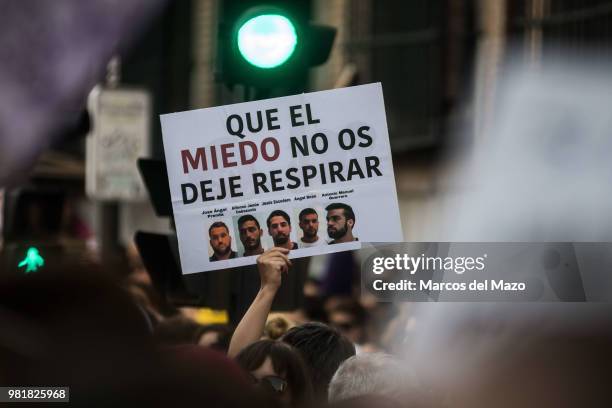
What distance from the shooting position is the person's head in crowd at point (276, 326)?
150 inches

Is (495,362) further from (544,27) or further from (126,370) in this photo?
(544,27)

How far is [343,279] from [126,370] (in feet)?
20.8

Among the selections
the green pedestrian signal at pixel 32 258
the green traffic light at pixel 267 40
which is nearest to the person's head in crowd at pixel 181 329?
the green pedestrian signal at pixel 32 258

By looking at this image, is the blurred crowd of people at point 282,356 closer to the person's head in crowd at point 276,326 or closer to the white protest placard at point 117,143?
the person's head in crowd at point 276,326

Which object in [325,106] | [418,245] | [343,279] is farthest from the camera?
[343,279]

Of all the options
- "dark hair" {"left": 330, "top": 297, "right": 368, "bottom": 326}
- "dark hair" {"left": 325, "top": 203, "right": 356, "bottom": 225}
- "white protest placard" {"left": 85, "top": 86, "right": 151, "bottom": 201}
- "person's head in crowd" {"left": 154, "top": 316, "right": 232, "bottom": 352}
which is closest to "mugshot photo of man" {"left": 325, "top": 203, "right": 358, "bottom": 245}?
"dark hair" {"left": 325, "top": 203, "right": 356, "bottom": 225}

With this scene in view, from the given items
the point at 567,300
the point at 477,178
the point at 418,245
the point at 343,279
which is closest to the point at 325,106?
the point at 418,245

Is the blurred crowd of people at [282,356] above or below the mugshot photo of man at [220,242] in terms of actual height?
below

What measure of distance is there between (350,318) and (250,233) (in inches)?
154

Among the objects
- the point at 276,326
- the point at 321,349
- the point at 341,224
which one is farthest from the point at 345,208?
the point at 276,326

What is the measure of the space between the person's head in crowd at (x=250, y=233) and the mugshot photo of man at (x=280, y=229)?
0.09 ft

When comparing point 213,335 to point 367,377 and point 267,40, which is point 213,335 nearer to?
point 267,40

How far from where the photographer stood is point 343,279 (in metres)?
7.85

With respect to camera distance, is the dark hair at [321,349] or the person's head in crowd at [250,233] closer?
the person's head in crowd at [250,233]
